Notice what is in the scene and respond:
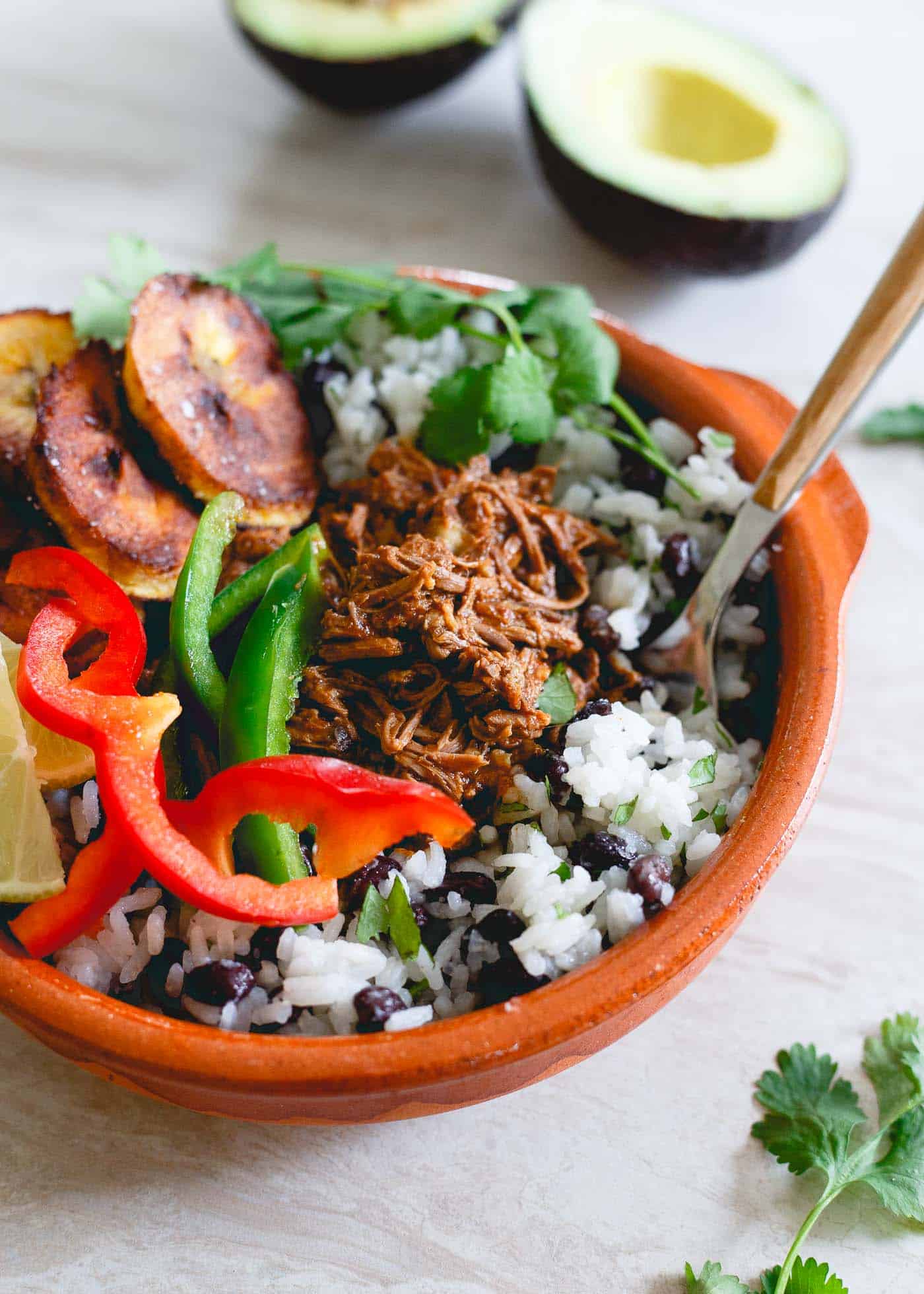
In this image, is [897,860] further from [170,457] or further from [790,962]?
[170,457]

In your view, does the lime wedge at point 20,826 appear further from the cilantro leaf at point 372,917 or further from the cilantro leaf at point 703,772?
the cilantro leaf at point 703,772

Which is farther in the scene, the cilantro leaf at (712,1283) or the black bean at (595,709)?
the black bean at (595,709)

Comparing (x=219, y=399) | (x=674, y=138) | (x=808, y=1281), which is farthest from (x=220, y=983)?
(x=674, y=138)

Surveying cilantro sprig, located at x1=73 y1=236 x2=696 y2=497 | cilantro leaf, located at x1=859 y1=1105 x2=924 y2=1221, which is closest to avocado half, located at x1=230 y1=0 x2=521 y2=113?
cilantro sprig, located at x1=73 y1=236 x2=696 y2=497

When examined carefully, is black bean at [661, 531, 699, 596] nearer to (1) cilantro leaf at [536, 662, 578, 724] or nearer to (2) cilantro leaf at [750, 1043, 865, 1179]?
(1) cilantro leaf at [536, 662, 578, 724]

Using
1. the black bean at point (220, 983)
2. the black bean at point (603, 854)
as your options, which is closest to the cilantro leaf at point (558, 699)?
the black bean at point (603, 854)

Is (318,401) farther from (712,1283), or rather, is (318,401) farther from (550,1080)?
(712,1283)
